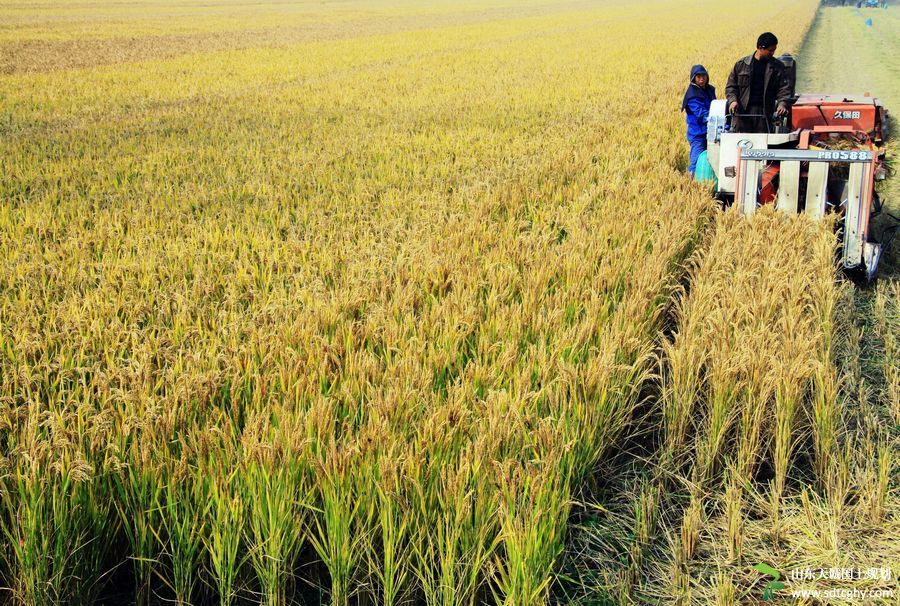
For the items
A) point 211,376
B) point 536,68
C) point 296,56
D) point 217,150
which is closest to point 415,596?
point 211,376

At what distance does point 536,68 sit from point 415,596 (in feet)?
58.7

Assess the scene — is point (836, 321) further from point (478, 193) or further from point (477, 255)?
point (478, 193)

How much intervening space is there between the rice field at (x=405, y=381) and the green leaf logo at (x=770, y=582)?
2.3 inches

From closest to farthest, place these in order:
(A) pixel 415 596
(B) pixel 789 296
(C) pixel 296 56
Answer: (A) pixel 415 596
(B) pixel 789 296
(C) pixel 296 56

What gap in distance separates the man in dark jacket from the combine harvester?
0.12m

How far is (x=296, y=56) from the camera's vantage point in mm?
23094

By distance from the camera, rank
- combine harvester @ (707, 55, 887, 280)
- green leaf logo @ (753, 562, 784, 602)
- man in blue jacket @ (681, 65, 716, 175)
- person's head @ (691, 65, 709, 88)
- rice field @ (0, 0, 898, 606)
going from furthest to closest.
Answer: man in blue jacket @ (681, 65, 716, 175) → person's head @ (691, 65, 709, 88) → combine harvester @ (707, 55, 887, 280) → green leaf logo @ (753, 562, 784, 602) → rice field @ (0, 0, 898, 606)

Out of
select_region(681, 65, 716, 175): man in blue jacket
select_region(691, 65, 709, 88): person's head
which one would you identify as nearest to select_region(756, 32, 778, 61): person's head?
select_region(691, 65, 709, 88): person's head

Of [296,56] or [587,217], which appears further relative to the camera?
[296,56]

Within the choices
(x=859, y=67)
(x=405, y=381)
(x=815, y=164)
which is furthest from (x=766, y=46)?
(x=859, y=67)

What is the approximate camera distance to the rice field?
243 centimetres

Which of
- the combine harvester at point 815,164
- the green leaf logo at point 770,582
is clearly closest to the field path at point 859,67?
the combine harvester at point 815,164

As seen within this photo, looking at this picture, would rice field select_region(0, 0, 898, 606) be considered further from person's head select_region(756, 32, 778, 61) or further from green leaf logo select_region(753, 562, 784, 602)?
person's head select_region(756, 32, 778, 61)

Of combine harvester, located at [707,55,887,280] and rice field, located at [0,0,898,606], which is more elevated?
combine harvester, located at [707,55,887,280]
